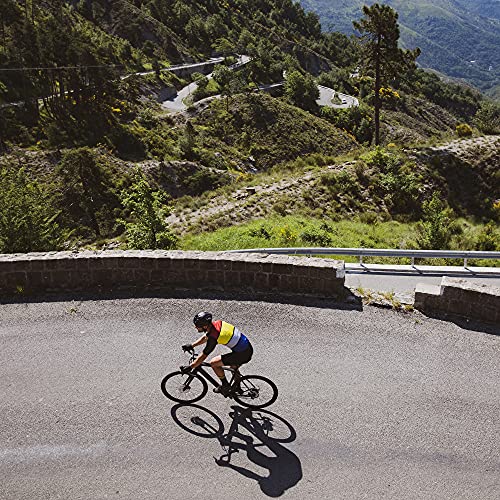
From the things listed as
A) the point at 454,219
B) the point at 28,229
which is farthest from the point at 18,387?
the point at 454,219

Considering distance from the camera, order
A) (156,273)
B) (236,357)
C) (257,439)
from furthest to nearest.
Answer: (156,273) < (236,357) < (257,439)

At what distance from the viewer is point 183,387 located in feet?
24.4

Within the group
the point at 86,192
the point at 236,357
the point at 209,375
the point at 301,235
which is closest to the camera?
the point at 236,357

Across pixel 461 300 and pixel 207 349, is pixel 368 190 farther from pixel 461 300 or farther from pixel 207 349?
pixel 207 349

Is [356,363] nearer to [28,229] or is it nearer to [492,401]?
[492,401]

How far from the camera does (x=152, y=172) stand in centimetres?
4362

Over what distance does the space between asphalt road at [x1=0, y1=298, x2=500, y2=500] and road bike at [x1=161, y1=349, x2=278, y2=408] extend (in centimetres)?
18

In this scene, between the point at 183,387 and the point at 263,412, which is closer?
the point at 263,412

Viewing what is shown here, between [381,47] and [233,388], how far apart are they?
34.3m

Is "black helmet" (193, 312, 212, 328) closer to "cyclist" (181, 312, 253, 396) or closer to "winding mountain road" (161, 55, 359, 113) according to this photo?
"cyclist" (181, 312, 253, 396)

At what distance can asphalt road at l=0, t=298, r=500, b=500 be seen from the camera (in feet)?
20.0

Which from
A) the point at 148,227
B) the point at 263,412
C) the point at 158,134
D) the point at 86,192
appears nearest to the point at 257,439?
the point at 263,412

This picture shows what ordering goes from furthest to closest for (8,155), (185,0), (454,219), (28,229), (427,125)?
(185,0)
(427,125)
(8,155)
(454,219)
(28,229)

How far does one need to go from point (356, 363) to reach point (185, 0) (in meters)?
134
